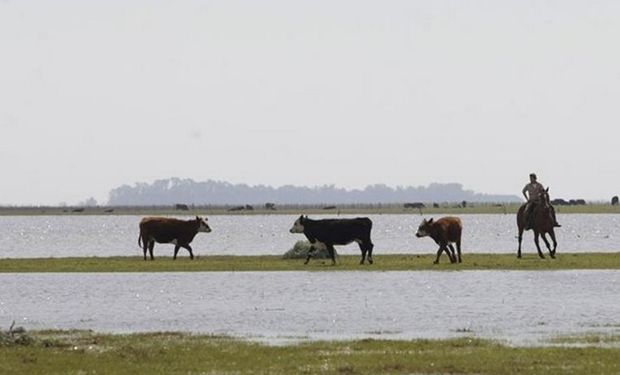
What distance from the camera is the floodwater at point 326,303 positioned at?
26.0m

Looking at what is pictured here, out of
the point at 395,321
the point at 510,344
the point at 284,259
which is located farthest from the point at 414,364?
the point at 284,259

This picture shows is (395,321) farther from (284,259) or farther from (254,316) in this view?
(284,259)

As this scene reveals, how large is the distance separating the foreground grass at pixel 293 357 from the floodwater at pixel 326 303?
154 centimetres

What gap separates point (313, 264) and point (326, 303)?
14.2 metres

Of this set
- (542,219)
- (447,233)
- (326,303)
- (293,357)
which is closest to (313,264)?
(447,233)

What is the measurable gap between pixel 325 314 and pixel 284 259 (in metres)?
A: 19.9

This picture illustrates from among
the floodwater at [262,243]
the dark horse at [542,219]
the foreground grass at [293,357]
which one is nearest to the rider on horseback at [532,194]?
the dark horse at [542,219]

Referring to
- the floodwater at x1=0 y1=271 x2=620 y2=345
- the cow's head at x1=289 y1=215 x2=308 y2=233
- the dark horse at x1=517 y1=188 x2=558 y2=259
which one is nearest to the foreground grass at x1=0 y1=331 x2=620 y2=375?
the floodwater at x1=0 y1=271 x2=620 y2=345

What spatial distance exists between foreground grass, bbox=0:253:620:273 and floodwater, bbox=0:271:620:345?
1.59m

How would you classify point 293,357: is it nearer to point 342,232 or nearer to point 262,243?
point 342,232

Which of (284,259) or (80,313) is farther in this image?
(284,259)

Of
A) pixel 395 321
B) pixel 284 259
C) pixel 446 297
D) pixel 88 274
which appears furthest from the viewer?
pixel 284 259

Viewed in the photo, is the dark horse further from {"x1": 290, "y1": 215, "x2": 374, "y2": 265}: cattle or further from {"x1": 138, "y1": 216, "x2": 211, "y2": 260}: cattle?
{"x1": 138, "y1": 216, "x2": 211, "y2": 260}: cattle

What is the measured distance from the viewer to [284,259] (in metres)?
48.9
